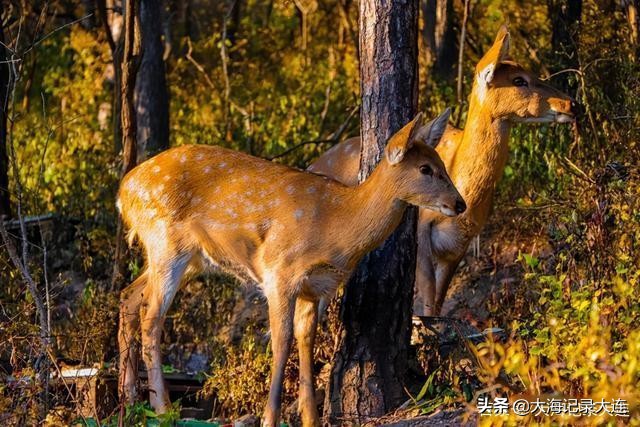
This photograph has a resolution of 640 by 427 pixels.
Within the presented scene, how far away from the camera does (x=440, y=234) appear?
1102 cm

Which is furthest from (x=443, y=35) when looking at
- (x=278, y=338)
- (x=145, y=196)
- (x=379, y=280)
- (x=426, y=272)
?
(x=278, y=338)

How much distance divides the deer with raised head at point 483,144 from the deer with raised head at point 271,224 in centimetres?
182

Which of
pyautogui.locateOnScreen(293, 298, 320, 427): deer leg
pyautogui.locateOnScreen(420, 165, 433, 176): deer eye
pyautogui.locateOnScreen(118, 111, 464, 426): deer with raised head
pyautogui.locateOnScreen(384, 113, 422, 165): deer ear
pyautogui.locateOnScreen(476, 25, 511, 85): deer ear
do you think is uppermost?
pyautogui.locateOnScreen(476, 25, 511, 85): deer ear

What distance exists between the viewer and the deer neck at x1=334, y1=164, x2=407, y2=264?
28.3ft

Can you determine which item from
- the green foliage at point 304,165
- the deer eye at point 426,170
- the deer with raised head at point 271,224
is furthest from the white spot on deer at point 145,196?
the deer eye at point 426,170

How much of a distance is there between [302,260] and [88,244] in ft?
20.1

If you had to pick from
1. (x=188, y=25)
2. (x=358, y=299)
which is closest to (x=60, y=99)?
(x=188, y=25)

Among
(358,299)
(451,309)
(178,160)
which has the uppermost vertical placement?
(178,160)

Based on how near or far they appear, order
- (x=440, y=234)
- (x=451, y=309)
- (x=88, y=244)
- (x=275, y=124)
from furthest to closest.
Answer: (x=275, y=124), (x=88, y=244), (x=451, y=309), (x=440, y=234)

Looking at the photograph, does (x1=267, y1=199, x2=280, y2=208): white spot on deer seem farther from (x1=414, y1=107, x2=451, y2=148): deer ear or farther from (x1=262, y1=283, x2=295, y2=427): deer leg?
(x1=414, y1=107, x2=451, y2=148): deer ear

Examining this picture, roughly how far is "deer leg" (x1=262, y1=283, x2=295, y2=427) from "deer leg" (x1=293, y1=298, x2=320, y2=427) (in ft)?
0.71

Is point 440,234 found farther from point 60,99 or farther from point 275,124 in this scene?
point 60,99

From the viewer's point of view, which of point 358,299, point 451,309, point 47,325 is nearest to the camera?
point 47,325

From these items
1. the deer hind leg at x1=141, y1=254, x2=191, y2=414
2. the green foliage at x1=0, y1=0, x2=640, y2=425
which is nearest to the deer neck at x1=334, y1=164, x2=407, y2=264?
the green foliage at x1=0, y1=0, x2=640, y2=425
